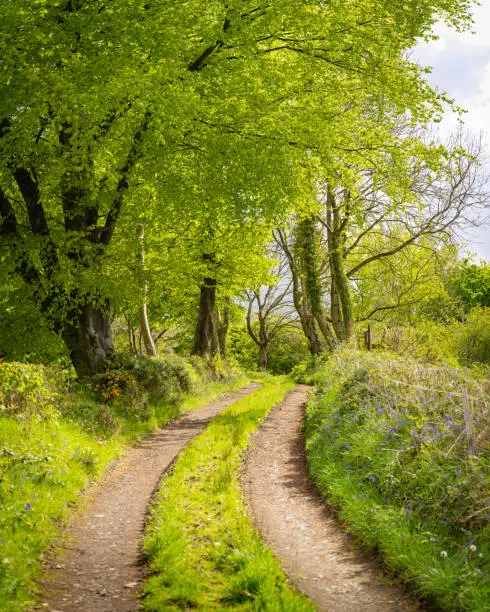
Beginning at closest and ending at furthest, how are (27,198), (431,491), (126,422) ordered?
(431,491), (126,422), (27,198)

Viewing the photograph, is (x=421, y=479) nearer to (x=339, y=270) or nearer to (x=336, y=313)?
(x=339, y=270)

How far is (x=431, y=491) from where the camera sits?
747 cm

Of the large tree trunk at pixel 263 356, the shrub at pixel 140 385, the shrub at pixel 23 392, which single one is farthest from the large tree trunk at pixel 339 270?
the large tree trunk at pixel 263 356

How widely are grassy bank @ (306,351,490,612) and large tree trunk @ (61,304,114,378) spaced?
728cm

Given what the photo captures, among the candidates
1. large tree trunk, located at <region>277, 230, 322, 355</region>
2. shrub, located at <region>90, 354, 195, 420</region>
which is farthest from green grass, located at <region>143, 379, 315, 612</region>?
large tree trunk, located at <region>277, 230, 322, 355</region>

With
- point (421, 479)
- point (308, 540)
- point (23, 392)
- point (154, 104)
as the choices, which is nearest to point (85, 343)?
point (23, 392)

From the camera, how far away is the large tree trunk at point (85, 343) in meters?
16.2

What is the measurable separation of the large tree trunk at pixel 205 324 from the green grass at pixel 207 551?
1741 centimetres

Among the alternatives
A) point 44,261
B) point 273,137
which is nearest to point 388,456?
point 273,137

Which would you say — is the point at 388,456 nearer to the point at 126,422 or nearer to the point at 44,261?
the point at 126,422

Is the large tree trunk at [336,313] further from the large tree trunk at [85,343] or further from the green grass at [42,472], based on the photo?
the green grass at [42,472]

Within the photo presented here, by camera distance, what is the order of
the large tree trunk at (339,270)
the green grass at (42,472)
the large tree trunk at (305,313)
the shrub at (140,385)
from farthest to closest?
the large tree trunk at (305,313) → the large tree trunk at (339,270) → the shrub at (140,385) → the green grass at (42,472)

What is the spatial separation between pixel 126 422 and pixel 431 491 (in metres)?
8.71

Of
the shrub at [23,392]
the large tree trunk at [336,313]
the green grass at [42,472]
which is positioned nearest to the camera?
the green grass at [42,472]
